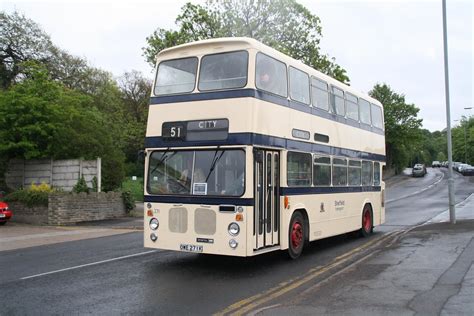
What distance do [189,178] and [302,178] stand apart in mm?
2691

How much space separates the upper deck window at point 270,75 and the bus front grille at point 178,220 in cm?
276

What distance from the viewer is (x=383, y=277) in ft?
28.4

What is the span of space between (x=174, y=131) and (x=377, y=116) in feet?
28.8

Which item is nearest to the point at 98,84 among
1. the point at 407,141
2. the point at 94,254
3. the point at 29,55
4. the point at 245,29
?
the point at 29,55

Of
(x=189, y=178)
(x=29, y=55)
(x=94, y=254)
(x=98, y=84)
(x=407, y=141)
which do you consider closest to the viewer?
(x=189, y=178)

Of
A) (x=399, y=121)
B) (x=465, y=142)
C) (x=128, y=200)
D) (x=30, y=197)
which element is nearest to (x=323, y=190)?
(x=128, y=200)

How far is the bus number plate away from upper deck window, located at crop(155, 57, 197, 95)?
2.23 feet

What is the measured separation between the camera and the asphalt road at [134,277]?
7.02 metres

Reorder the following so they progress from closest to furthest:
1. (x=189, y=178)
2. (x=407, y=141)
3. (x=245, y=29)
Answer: (x=189, y=178)
(x=245, y=29)
(x=407, y=141)

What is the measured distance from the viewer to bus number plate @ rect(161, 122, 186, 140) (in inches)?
375

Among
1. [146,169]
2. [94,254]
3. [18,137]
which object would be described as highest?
[18,137]

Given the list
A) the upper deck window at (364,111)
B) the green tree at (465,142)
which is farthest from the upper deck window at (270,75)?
the green tree at (465,142)

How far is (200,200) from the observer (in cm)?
920

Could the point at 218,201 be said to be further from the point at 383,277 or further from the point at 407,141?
the point at 407,141
